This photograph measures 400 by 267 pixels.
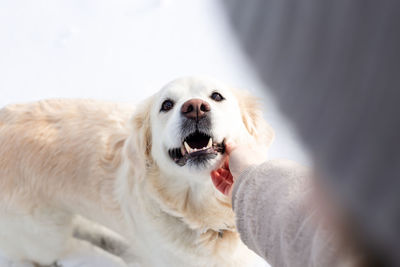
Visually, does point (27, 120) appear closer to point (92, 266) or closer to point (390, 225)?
point (92, 266)

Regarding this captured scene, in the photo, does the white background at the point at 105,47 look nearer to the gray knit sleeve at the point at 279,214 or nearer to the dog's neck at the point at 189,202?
the dog's neck at the point at 189,202

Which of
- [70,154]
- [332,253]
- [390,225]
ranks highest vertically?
[390,225]

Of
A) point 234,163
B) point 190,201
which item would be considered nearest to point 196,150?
point 234,163

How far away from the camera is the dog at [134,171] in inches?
76.4

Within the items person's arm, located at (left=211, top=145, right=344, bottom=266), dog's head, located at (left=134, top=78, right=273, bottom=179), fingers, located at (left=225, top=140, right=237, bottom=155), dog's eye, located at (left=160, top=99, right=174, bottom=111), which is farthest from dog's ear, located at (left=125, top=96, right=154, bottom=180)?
person's arm, located at (left=211, top=145, right=344, bottom=266)

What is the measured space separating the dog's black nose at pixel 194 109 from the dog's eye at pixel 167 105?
7.3 inches

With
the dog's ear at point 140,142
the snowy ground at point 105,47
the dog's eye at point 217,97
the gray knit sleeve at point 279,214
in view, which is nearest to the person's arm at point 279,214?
the gray knit sleeve at point 279,214

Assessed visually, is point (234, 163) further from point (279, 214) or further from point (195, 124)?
point (279, 214)

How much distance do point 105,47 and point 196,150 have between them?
287 cm

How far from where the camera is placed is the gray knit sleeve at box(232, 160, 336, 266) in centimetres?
105

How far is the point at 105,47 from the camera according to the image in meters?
4.33

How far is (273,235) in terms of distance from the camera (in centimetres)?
124

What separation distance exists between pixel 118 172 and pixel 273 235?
132cm

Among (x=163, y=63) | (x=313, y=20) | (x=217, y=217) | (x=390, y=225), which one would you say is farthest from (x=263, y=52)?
(x=163, y=63)
